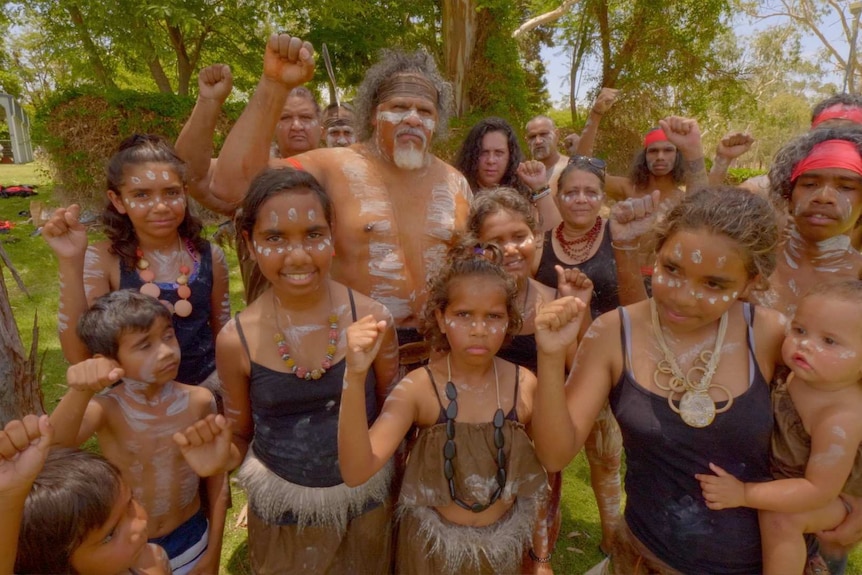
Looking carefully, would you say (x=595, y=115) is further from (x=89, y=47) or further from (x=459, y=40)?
(x=89, y=47)

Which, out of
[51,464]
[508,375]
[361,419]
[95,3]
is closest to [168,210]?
[51,464]

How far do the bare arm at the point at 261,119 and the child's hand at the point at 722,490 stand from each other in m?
2.12

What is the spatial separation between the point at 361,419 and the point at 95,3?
13171 mm

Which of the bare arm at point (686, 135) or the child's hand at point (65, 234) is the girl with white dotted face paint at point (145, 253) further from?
A: the bare arm at point (686, 135)

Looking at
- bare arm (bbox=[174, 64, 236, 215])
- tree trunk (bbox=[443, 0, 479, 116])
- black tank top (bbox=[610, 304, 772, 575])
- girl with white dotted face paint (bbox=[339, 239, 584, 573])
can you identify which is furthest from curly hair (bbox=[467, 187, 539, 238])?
tree trunk (bbox=[443, 0, 479, 116])

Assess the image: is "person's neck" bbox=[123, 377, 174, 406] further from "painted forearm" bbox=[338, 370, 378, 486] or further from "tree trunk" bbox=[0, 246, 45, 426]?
"painted forearm" bbox=[338, 370, 378, 486]

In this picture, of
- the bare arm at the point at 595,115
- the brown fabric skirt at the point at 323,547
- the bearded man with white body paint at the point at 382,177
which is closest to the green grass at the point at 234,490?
the brown fabric skirt at the point at 323,547

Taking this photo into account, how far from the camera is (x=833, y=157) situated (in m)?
1.97

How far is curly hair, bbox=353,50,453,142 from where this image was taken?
8.56ft

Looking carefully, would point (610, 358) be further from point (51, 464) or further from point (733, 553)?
point (51, 464)

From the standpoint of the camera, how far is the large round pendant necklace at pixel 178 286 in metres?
2.36

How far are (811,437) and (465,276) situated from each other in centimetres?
119

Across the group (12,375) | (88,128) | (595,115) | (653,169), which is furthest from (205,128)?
(88,128)

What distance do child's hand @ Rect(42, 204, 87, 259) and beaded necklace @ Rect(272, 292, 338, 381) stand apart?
0.99m
